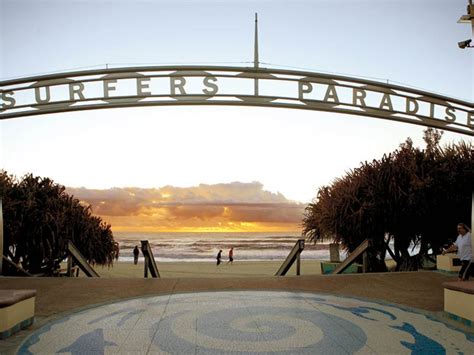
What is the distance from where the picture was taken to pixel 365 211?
2169 cm

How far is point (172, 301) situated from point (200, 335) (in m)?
2.74

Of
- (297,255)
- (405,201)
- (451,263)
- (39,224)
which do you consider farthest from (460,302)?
(39,224)

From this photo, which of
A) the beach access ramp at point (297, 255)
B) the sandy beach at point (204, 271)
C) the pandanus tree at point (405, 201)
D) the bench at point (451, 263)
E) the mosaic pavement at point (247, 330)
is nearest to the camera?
the mosaic pavement at point (247, 330)

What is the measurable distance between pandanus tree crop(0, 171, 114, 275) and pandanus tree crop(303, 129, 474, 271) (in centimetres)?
1299

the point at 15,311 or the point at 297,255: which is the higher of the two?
the point at 15,311

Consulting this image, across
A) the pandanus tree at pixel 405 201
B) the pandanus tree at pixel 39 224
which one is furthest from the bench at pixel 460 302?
the pandanus tree at pixel 39 224

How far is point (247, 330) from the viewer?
6816 millimetres

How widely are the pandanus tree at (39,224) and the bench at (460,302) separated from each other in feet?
59.3

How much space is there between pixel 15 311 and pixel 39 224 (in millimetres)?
16671

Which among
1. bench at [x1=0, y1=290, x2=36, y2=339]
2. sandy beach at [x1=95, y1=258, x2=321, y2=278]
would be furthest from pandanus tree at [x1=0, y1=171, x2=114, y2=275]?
bench at [x1=0, y1=290, x2=36, y2=339]

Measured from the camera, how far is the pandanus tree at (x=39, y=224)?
2172 cm

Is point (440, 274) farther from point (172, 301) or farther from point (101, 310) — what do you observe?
point (101, 310)

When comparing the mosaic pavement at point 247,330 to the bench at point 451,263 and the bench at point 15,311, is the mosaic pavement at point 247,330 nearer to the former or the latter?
the bench at point 15,311

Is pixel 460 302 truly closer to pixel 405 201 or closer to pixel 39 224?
pixel 405 201
